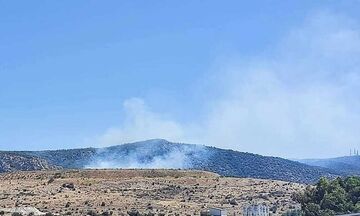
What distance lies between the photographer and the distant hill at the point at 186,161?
17220 cm

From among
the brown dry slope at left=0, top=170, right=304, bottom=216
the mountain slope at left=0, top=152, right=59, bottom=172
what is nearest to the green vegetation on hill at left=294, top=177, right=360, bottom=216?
the brown dry slope at left=0, top=170, right=304, bottom=216

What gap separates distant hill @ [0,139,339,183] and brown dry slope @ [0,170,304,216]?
5583cm

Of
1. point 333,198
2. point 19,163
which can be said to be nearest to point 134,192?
point 333,198

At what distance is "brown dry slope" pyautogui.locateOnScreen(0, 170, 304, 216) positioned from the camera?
251 ft

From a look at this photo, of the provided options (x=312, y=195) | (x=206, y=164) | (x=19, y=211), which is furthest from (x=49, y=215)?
(x=206, y=164)

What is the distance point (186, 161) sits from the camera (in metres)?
192

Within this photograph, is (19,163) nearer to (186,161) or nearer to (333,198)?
(186,161)

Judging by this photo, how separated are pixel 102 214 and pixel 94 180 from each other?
35.6 meters

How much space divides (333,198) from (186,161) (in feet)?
459

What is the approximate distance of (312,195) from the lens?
56750mm

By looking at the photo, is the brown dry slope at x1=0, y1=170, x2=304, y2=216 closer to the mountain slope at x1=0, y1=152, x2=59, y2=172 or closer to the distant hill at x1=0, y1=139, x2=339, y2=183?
the mountain slope at x1=0, y1=152, x2=59, y2=172

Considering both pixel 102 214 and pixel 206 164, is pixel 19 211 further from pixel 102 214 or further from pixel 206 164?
pixel 206 164

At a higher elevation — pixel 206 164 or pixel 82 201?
pixel 206 164

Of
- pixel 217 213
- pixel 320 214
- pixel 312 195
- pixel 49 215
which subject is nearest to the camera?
pixel 217 213
